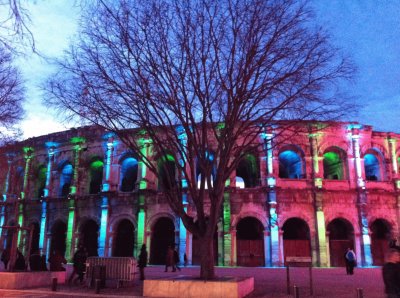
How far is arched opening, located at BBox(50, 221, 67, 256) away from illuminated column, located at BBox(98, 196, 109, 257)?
4.06m

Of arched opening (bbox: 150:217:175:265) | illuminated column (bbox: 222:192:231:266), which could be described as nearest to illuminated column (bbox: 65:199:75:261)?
arched opening (bbox: 150:217:175:265)

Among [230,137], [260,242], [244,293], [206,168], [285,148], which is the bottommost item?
[244,293]

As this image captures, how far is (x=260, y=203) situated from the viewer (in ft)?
82.5

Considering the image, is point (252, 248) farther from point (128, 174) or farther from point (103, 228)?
point (128, 174)

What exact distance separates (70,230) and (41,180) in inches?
250

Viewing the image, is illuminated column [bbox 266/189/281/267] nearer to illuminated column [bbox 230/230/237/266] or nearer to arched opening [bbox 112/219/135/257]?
illuminated column [bbox 230/230/237/266]

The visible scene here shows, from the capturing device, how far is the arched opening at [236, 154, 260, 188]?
26781 millimetres

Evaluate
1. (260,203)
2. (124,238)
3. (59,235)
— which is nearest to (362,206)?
(260,203)

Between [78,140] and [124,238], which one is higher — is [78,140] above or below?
above

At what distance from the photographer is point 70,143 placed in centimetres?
2920

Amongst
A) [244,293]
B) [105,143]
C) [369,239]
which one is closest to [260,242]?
[369,239]

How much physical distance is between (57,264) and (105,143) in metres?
13.9

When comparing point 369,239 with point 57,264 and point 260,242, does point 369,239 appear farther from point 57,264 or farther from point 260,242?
point 57,264

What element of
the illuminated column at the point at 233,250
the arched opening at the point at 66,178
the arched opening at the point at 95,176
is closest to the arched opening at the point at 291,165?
the illuminated column at the point at 233,250
